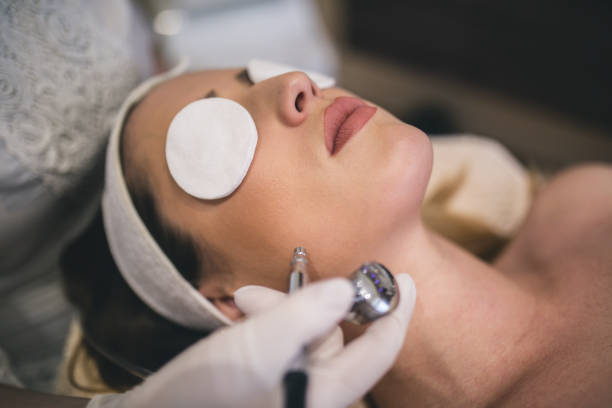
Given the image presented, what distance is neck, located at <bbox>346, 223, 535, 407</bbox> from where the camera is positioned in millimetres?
731

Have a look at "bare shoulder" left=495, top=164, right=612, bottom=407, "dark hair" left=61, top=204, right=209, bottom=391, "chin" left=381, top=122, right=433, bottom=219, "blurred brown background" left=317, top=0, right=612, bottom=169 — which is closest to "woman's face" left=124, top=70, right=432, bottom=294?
"chin" left=381, top=122, right=433, bottom=219

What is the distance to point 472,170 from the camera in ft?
4.33

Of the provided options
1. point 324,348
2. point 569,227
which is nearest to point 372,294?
point 324,348

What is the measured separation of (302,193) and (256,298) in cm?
20

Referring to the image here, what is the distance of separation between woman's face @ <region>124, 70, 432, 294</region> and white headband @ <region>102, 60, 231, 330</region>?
0.25 feet

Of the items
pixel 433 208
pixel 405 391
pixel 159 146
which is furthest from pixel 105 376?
pixel 433 208

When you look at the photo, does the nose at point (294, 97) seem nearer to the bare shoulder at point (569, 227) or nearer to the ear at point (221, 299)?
the ear at point (221, 299)

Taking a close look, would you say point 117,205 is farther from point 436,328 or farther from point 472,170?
point 472,170

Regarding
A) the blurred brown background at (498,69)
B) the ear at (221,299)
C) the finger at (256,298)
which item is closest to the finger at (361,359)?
the finger at (256,298)

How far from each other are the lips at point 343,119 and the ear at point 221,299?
370 mm

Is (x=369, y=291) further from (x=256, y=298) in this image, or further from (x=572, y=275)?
(x=572, y=275)

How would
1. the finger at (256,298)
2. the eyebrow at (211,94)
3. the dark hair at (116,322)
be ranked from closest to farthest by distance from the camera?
the finger at (256,298)
the eyebrow at (211,94)
the dark hair at (116,322)

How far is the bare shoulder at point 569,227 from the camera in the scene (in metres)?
0.90

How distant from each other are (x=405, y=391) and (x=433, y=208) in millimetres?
633
